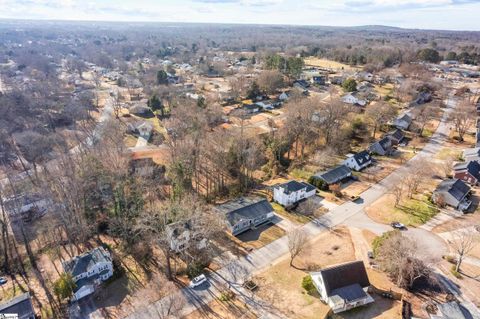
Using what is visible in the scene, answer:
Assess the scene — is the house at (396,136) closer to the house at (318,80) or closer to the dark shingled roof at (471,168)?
the dark shingled roof at (471,168)

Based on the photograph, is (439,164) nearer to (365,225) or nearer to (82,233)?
(365,225)

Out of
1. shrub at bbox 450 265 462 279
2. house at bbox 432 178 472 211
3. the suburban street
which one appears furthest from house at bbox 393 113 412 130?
shrub at bbox 450 265 462 279

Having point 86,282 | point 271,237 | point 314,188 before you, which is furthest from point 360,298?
point 86,282

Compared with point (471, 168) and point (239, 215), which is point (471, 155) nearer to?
point (471, 168)

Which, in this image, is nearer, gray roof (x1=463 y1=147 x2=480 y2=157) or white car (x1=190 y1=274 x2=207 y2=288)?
white car (x1=190 y1=274 x2=207 y2=288)

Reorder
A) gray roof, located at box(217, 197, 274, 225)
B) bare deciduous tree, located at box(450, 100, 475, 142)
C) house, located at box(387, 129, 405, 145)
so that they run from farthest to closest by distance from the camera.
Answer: bare deciduous tree, located at box(450, 100, 475, 142)
house, located at box(387, 129, 405, 145)
gray roof, located at box(217, 197, 274, 225)

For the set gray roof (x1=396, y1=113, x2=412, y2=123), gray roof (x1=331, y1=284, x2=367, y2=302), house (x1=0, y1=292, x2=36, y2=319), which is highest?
gray roof (x1=396, y1=113, x2=412, y2=123)

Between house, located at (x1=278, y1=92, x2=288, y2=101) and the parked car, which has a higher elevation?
house, located at (x1=278, y1=92, x2=288, y2=101)

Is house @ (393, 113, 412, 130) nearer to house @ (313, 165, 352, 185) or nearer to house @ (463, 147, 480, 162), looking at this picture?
house @ (463, 147, 480, 162)
